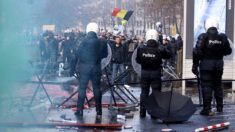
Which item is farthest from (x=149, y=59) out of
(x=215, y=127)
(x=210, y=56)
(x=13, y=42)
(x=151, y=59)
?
(x=13, y=42)

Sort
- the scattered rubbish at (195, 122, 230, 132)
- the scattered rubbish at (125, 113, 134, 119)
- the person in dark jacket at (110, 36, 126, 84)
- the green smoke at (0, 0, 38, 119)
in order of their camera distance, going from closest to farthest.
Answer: the green smoke at (0, 0, 38, 119)
the scattered rubbish at (195, 122, 230, 132)
the scattered rubbish at (125, 113, 134, 119)
the person in dark jacket at (110, 36, 126, 84)

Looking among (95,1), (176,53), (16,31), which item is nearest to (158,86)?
(95,1)

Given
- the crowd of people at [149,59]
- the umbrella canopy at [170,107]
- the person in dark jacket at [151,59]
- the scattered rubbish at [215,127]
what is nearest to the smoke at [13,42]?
the crowd of people at [149,59]

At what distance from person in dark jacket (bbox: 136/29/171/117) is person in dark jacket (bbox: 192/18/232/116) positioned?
79cm

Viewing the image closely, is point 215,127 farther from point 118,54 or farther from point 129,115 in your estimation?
point 118,54

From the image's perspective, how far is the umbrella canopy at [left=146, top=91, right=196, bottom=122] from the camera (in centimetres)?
1150

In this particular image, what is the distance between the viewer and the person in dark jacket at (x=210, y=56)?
12.2 metres

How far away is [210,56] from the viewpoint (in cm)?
1232

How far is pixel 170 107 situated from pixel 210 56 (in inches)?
60.6

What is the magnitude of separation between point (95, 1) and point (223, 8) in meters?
10.4

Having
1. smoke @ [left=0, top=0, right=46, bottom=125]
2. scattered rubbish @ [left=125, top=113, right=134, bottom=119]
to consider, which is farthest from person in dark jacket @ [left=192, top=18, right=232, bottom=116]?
smoke @ [left=0, top=0, right=46, bottom=125]

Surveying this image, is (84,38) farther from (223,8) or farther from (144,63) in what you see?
(223,8)

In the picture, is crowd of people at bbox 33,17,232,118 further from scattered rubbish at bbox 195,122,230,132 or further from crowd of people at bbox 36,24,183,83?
scattered rubbish at bbox 195,122,230,132

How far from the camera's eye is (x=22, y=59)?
7.89 m
